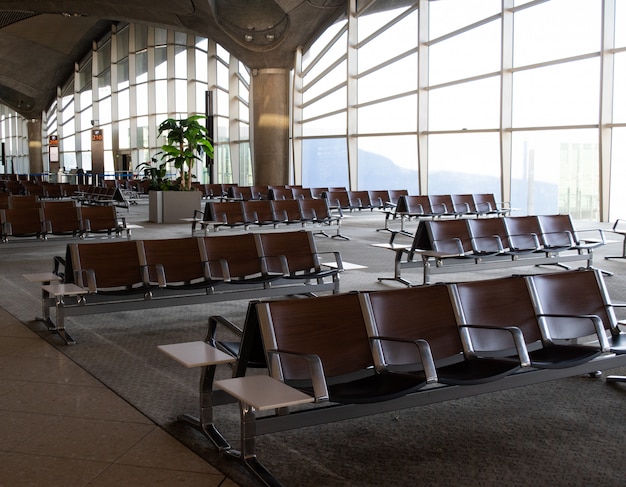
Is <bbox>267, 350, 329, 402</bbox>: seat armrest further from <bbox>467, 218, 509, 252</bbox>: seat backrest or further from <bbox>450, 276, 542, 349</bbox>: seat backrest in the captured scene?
<bbox>467, 218, 509, 252</bbox>: seat backrest

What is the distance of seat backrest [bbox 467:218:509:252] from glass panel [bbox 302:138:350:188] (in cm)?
1482

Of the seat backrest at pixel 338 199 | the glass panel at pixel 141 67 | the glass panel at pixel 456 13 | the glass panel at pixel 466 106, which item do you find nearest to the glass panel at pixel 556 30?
the glass panel at pixel 456 13

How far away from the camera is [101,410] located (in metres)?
3.82

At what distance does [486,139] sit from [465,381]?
1456 centimetres

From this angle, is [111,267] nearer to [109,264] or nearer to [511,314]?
[109,264]

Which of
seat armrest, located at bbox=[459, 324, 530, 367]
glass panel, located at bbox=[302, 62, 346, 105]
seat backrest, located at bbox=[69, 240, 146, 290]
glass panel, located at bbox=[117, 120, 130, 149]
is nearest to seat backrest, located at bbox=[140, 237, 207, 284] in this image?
seat backrest, located at bbox=[69, 240, 146, 290]

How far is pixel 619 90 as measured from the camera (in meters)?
13.9

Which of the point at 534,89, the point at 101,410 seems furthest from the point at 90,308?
the point at 534,89

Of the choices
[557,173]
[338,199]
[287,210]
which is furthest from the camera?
[557,173]

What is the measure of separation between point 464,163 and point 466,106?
1416mm

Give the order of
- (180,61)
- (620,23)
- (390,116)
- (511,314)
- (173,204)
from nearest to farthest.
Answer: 1. (511,314)
2. (620,23)
3. (173,204)
4. (390,116)
5. (180,61)

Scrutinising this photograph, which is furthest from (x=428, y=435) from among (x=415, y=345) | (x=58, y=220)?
(x=58, y=220)

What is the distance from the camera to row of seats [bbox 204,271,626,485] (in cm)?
305

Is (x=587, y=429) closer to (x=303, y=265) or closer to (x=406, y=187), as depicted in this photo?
(x=303, y=265)
